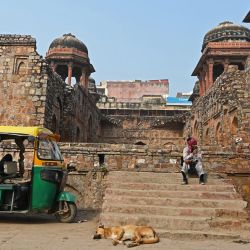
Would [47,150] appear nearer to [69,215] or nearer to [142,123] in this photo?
[69,215]

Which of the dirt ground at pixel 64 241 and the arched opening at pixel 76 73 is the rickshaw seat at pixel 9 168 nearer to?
the dirt ground at pixel 64 241

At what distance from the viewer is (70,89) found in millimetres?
17625

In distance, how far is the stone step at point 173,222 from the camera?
521 cm

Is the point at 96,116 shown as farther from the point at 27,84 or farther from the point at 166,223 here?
the point at 166,223

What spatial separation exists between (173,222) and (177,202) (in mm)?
783

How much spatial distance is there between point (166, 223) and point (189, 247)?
1.03m

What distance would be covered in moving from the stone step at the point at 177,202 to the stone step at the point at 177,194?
0.80ft

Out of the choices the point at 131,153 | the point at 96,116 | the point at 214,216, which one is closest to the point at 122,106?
the point at 96,116

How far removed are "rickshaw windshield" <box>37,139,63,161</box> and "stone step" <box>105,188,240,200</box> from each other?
123cm

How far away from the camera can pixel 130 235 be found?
4535 mm

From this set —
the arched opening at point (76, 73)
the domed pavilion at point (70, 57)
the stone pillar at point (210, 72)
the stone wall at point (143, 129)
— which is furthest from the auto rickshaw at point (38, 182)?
the stone wall at point (143, 129)

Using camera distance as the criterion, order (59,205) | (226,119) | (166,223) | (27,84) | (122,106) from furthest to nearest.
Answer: (122,106) → (226,119) → (27,84) → (59,205) → (166,223)

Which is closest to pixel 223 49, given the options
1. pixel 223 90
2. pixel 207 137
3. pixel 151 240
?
pixel 207 137

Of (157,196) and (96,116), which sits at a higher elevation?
(96,116)
